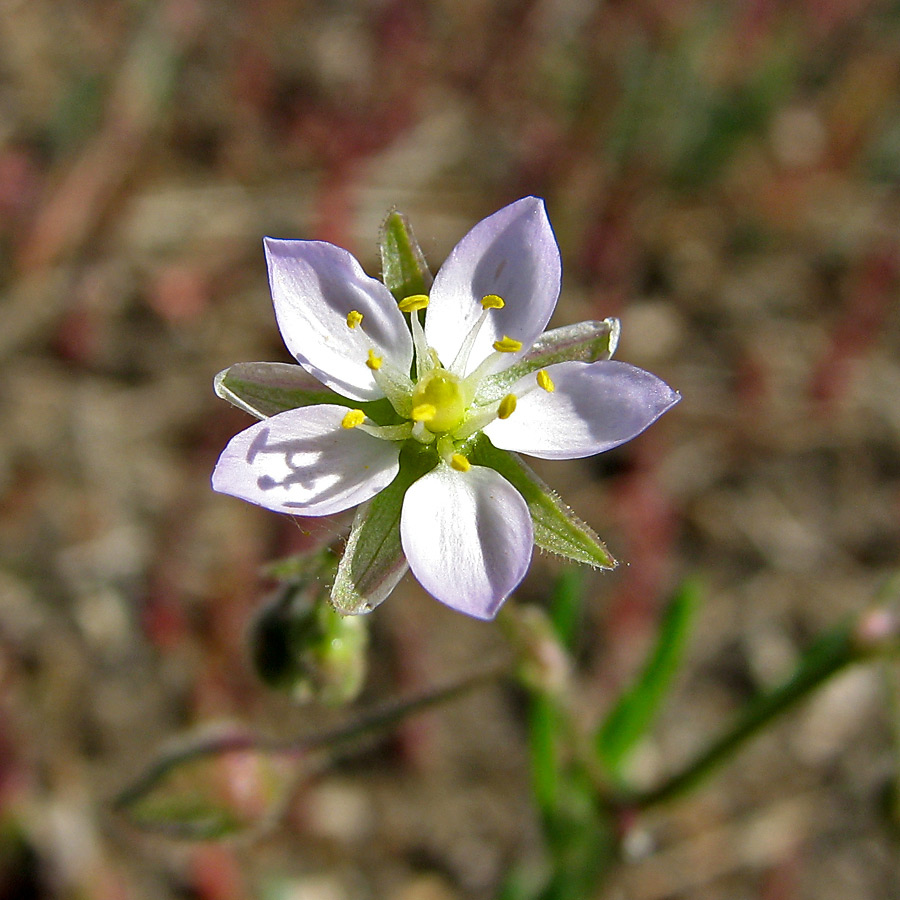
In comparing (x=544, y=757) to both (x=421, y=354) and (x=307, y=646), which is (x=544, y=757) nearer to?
(x=307, y=646)

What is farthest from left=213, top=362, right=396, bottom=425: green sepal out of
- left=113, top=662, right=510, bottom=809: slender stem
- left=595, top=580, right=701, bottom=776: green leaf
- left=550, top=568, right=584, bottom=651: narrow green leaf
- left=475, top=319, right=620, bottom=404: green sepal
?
left=595, top=580, right=701, bottom=776: green leaf

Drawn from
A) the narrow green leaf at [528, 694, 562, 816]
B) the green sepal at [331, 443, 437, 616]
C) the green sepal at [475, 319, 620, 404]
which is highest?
the green sepal at [475, 319, 620, 404]

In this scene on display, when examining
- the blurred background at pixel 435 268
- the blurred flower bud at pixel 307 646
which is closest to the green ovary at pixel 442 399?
the blurred flower bud at pixel 307 646

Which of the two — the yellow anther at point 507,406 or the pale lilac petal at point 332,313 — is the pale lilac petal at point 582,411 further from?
the pale lilac petal at point 332,313

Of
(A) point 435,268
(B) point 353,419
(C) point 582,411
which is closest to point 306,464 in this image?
(B) point 353,419

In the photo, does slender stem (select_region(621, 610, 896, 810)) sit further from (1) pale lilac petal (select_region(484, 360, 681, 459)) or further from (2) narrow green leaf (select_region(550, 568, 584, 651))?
(1) pale lilac petal (select_region(484, 360, 681, 459))

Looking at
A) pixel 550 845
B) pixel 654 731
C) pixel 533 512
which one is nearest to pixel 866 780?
pixel 654 731

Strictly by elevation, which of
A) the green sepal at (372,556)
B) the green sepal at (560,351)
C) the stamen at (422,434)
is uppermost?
the green sepal at (560,351)

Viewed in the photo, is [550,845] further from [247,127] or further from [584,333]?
[247,127]
